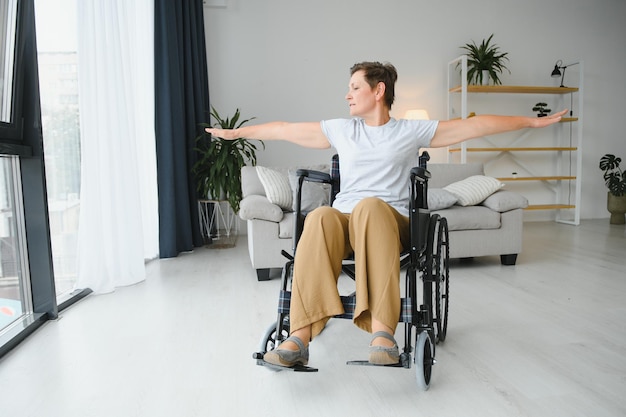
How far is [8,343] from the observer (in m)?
1.95

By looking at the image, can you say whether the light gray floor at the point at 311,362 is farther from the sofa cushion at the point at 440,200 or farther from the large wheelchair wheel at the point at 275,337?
the sofa cushion at the point at 440,200

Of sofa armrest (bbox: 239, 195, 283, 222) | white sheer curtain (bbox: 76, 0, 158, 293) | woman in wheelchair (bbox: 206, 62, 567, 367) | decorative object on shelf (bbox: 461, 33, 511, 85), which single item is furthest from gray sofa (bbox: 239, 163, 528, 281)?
decorative object on shelf (bbox: 461, 33, 511, 85)

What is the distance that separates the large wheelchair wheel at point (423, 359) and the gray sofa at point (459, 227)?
164cm

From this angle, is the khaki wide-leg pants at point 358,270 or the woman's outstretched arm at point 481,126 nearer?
the khaki wide-leg pants at point 358,270

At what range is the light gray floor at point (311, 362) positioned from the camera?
1489 millimetres

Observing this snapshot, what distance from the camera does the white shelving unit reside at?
536cm

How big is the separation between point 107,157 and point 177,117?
132 centimetres

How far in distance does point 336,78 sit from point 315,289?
13.3 ft

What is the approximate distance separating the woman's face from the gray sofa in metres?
1.33

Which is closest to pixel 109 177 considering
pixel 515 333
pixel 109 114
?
pixel 109 114

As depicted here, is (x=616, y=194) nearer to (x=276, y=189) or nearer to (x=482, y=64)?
(x=482, y=64)

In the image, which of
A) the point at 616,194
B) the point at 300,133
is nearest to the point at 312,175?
the point at 300,133

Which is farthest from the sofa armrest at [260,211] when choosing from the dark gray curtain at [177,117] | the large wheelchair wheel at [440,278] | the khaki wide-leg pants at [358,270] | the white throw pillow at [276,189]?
the khaki wide-leg pants at [358,270]

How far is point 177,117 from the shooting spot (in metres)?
4.01
